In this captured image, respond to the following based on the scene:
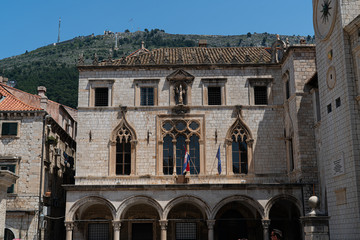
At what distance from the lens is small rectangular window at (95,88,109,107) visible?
30859 mm

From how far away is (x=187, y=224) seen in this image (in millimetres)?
→ 30438

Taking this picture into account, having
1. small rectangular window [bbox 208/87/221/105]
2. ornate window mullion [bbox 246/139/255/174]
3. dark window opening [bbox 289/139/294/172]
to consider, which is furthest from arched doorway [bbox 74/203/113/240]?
dark window opening [bbox 289/139/294/172]

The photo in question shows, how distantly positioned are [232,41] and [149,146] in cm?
10211

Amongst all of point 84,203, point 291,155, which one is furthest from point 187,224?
point 291,155

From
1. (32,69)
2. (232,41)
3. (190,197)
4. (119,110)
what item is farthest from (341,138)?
(232,41)

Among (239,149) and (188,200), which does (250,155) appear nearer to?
(239,149)

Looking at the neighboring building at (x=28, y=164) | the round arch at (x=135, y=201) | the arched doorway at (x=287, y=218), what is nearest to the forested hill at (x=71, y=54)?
the neighboring building at (x=28, y=164)

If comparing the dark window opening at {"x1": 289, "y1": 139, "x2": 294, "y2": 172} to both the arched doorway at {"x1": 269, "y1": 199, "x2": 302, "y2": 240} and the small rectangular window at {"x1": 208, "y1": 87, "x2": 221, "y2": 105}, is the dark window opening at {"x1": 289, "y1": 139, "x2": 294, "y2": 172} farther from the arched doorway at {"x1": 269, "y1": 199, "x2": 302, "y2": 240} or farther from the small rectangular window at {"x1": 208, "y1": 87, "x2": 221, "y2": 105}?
the small rectangular window at {"x1": 208, "y1": 87, "x2": 221, "y2": 105}

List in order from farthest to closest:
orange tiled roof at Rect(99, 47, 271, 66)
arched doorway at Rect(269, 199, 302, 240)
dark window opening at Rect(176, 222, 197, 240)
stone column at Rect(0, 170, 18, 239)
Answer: orange tiled roof at Rect(99, 47, 271, 66) < dark window opening at Rect(176, 222, 197, 240) < arched doorway at Rect(269, 199, 302, 240) < stone column at Rect(0, 170, 18, 239)

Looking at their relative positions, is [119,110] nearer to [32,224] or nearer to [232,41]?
[32,224]

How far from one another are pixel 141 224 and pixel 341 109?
1567 cm

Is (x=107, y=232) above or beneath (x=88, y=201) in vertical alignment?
beneath

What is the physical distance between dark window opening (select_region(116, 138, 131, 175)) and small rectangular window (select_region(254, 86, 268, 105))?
9.26 m

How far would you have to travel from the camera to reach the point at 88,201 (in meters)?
27.2
